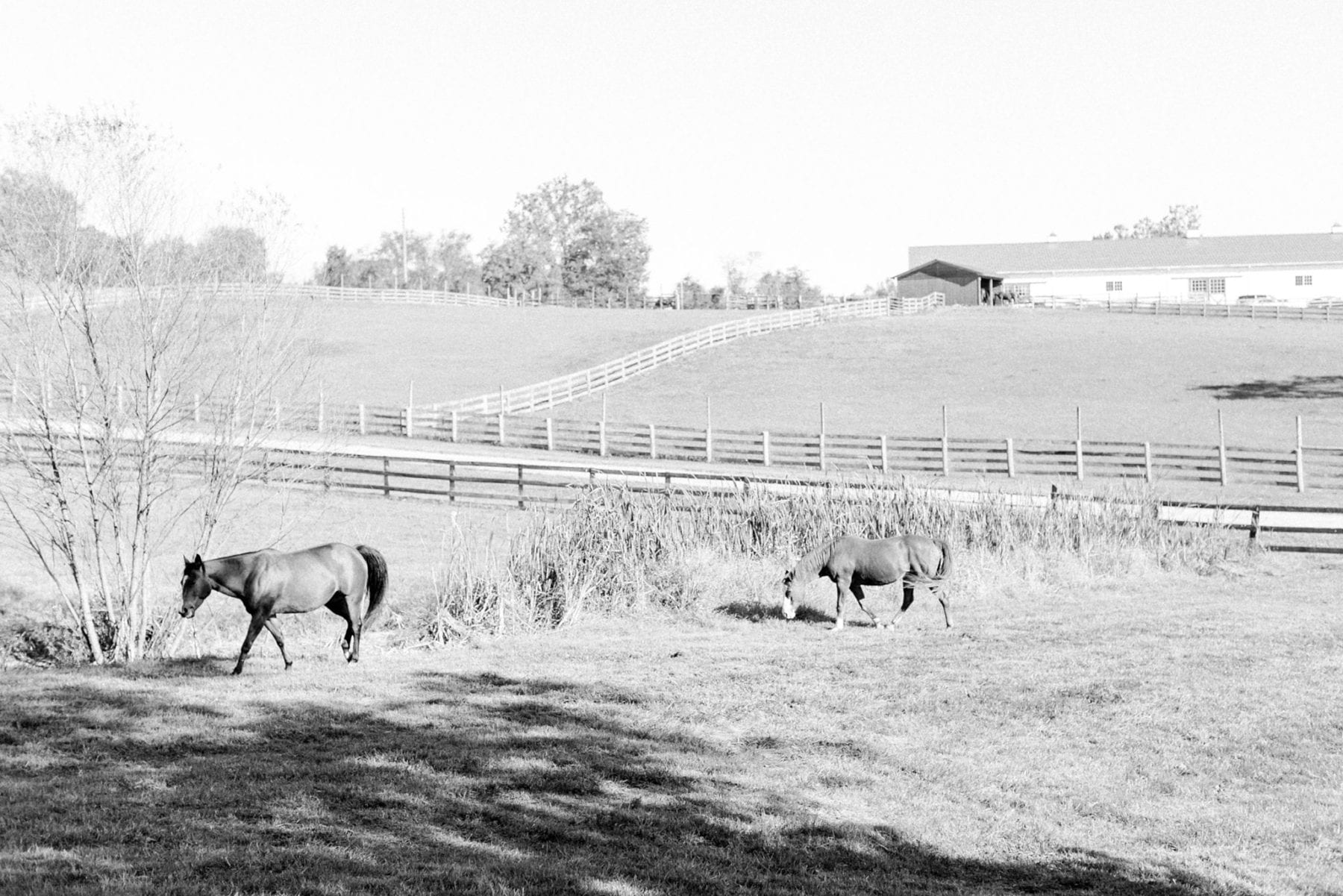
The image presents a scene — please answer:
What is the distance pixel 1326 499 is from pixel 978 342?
36064mm

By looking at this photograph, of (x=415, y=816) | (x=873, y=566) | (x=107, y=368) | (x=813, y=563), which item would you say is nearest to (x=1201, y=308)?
(x=873, y=566)

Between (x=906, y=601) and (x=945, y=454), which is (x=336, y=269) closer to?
(x=945, y=454)

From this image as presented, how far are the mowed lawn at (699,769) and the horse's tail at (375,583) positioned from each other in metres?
0.54

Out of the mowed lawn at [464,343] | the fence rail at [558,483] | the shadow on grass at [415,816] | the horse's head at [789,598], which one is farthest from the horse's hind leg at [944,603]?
the mowed lawn at [464,343]

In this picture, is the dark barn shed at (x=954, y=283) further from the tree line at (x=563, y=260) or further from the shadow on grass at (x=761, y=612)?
the shadow on grass at (x=761, y=612)

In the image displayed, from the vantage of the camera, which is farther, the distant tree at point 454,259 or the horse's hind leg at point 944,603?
the distant tree at point 454,259

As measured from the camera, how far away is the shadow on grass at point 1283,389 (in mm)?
49719

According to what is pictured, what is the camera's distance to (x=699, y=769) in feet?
31.3

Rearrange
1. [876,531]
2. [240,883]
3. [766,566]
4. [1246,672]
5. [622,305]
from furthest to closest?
[622,305] < [876,531] < [766,566] < [1246,672] < [240,883]

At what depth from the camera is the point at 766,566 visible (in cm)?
1892

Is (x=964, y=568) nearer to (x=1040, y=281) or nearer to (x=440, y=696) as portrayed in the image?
(x=440, y=696)

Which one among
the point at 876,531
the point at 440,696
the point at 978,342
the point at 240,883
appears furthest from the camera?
the point at 978,342

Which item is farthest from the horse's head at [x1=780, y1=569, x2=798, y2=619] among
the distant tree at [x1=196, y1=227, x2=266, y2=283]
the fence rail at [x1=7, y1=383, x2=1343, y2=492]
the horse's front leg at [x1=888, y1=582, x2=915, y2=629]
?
the fence rail at [x1=7, y1=383, x2=1343, y2=492]

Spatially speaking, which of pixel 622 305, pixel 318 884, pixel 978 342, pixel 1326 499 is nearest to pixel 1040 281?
pixel 978 342
